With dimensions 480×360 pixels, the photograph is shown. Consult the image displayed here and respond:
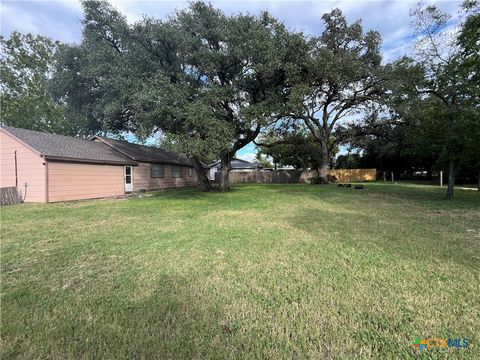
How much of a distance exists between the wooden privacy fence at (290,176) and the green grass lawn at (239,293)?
77.7ft

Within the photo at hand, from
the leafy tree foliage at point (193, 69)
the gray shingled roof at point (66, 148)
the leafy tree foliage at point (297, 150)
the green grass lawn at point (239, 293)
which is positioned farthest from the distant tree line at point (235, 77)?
the green grass lawn at point (239, 293)

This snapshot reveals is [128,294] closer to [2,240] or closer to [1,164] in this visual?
[2,240]

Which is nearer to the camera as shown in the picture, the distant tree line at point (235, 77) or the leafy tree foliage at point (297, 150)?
the distant tree line at point (235, 77)

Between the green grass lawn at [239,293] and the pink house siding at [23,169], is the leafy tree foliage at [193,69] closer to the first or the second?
the pink house siding at [23,169]

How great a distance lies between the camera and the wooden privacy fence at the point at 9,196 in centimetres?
1052

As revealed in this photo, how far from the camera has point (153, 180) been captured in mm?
18625

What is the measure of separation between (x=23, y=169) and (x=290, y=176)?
23.8 m

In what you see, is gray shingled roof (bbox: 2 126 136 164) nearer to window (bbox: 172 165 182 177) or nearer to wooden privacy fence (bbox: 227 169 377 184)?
window (bbox: 172 165 182 177)

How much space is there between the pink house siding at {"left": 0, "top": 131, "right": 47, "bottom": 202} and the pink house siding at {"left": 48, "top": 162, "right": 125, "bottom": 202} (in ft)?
1.38

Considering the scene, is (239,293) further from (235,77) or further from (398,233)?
(235,77)

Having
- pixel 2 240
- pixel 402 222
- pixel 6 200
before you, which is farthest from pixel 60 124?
pixel 402 222

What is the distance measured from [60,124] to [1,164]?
17381 mm

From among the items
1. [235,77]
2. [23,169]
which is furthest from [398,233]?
[23,169]

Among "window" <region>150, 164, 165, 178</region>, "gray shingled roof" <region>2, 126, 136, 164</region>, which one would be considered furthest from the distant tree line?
"window" <region>150, 164, 165, 178</region>
